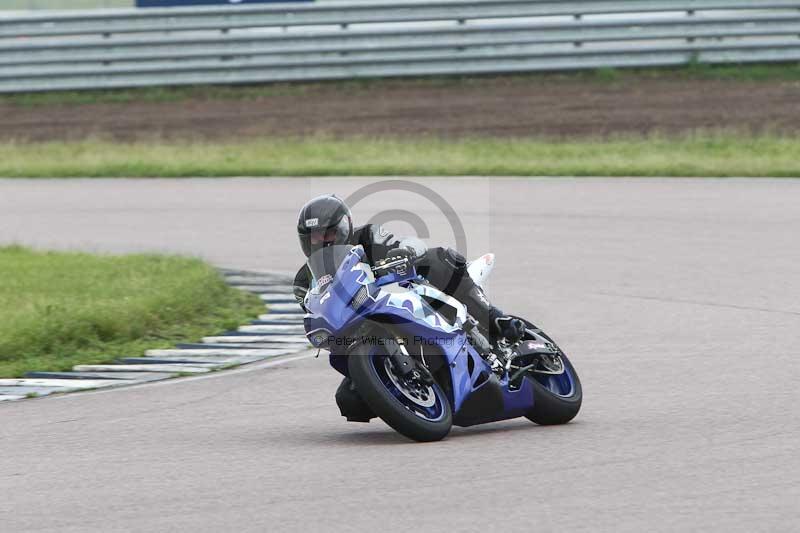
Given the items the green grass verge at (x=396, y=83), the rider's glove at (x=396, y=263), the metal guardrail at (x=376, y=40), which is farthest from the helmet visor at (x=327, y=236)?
the green grass verge at (x=396, y=83)

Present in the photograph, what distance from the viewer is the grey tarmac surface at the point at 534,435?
579 cm

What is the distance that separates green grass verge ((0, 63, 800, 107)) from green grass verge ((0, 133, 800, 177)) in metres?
3.65

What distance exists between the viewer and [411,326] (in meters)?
7.16

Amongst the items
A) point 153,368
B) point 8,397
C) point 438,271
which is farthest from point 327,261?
point 153,368

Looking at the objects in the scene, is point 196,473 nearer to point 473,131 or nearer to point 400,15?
point 473,131

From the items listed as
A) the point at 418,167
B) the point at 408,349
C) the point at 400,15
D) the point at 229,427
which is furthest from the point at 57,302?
the point at 400,15

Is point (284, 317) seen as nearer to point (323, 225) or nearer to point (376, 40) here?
point (323, 225)

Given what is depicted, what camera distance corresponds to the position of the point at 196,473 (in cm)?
661

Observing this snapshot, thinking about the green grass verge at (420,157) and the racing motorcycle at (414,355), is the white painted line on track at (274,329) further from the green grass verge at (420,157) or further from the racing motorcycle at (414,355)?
the green grass verge at (420,157)

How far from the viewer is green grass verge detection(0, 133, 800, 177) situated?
783 inches

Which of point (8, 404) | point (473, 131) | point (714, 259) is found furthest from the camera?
point (473, 131)

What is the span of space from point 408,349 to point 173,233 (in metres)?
9.50

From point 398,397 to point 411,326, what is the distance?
0.37 m

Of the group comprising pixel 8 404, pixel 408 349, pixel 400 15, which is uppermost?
pixel 400 15
